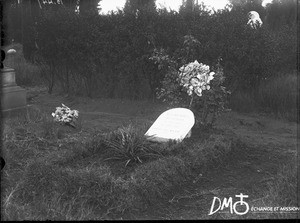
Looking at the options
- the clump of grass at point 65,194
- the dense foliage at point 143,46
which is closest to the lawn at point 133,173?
the clump of grass at point 65,194

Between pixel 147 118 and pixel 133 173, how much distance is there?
274 centimetres

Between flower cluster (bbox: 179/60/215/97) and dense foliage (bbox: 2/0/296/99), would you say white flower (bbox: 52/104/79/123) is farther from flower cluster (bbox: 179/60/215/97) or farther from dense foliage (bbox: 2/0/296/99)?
dense foliage (bbox: 2/0/296/99)

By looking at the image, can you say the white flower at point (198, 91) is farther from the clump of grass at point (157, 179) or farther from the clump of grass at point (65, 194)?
the clump of grass at point (65, 194)

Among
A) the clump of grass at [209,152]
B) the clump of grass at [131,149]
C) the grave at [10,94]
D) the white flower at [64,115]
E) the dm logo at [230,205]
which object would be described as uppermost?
the grave at [10,94]

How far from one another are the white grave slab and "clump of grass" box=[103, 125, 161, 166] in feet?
0.78

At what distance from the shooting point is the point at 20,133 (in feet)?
15.6

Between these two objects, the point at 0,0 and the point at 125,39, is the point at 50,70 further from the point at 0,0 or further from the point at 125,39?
the point at 0,0

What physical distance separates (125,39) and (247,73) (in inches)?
90.3

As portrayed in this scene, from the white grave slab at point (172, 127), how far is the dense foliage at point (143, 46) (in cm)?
224

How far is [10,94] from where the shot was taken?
5746mm

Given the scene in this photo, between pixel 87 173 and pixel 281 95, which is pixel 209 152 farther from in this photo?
pixel 281 95

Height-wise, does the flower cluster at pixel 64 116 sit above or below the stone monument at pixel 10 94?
below

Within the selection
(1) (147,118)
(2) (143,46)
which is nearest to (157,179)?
Answer: (1) (147,118)

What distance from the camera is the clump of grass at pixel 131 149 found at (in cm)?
414
